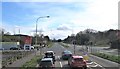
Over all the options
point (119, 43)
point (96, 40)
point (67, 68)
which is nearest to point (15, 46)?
point (119, 43)

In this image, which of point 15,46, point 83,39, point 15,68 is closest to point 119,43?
point 15,46

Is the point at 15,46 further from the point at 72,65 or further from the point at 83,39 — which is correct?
the point at 72,65

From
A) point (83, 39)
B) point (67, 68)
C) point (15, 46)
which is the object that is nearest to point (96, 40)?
point (83, 39)

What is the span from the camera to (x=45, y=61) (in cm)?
2538

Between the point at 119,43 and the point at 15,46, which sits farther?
the point at 15,46

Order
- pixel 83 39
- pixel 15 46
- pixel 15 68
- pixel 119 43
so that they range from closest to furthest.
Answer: pixel 15 68, pixel 119 43, pixel 15 46, pixel 83 39

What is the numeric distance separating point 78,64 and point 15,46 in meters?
69.3

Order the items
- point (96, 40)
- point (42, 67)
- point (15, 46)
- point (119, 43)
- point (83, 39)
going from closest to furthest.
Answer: point (42, 67)
point (119, 43)
point (15, 46)
point (83, 39)
point (96, 40)

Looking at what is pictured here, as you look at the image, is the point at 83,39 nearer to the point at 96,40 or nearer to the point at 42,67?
the point at 96,40

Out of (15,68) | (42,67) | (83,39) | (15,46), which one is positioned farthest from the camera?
(83,39)

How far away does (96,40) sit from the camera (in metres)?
141

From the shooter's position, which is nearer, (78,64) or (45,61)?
(45,61)

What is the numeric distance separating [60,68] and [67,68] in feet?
2.81

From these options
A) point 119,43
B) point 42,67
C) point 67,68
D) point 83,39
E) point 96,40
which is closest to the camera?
point 42,67
